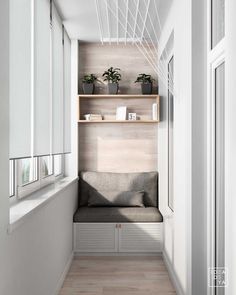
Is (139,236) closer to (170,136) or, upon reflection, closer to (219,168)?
(170,136)

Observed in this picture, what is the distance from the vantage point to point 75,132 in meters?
5.14

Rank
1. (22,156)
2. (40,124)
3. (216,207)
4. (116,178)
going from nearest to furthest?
(216,207) → (22,156) → (40,124) → (116,178)

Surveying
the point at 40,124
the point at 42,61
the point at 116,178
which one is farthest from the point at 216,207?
the point at 116,178

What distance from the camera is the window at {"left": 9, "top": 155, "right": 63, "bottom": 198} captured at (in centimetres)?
292

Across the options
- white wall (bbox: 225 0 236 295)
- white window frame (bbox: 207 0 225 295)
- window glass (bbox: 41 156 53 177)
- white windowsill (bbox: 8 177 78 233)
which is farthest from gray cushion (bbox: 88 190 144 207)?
white wall (bbox: 225 0 236 295)

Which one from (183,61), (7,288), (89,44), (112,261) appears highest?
(89,44)

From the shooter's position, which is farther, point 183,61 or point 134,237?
point 134,237

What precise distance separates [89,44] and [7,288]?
392 centimetres

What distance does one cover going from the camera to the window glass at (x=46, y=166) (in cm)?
394

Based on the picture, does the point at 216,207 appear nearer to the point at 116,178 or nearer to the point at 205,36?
the point at 205,36

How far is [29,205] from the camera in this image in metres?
2.65

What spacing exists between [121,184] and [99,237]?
0.75 metres

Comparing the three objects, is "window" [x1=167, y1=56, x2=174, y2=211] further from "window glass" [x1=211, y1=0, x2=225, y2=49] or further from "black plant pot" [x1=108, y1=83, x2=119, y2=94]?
"window glass" [x1=211, y1=0, x2=225, y2=49]

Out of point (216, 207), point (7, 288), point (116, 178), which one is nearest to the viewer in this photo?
point (7, 288)
